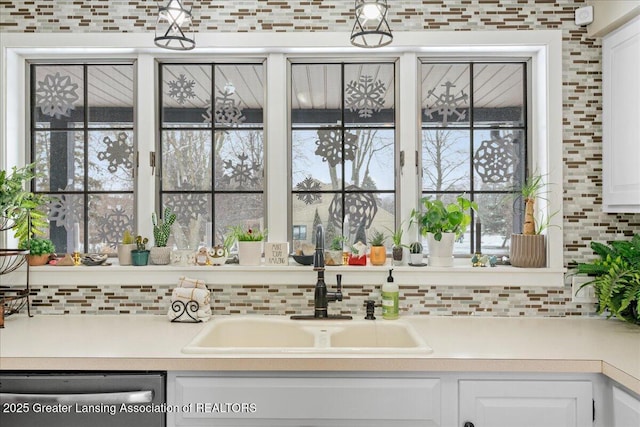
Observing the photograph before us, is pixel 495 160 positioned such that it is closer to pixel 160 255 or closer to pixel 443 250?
pixel 443 250

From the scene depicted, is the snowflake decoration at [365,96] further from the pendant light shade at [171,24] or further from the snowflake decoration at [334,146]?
the pendant light shade at [171,24]

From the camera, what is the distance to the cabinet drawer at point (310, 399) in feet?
5.47

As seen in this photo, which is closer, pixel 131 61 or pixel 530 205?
pixel 530 205

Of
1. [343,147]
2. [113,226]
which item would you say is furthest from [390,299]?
[113,226]

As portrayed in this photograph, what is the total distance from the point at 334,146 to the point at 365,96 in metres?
0.30

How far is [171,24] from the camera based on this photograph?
74.5 inches

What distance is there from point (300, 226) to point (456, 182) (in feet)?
2.74

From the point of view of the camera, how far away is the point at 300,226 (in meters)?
2.50

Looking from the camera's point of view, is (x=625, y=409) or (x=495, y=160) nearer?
(x=625, y=409)

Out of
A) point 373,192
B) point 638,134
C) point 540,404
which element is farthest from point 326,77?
point 540,404

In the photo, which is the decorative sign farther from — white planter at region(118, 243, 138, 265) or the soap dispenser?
white planter at region(118, 243, 138, 265)

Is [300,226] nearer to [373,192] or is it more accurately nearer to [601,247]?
[373,192]

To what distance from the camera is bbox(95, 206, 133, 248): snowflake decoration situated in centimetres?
253

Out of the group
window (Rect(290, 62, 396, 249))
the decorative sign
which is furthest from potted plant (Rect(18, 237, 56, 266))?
window (Rect(290, 62, 396, 249))
